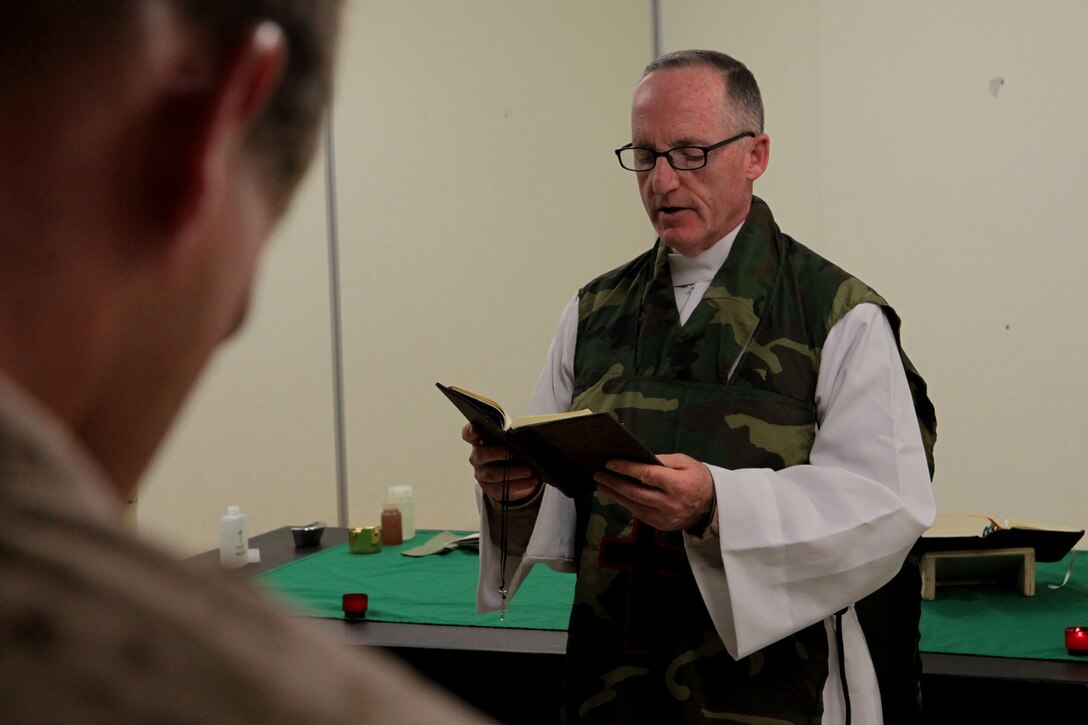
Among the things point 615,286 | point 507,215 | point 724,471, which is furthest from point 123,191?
point 507,215

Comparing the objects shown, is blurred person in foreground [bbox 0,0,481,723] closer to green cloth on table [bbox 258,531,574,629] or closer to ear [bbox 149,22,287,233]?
ear [bbox 149,22,287,233]

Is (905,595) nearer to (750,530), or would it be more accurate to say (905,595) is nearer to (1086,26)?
(750,530)

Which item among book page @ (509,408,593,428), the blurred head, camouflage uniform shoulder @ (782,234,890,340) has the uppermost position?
the blurred head

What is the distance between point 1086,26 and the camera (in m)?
3.75

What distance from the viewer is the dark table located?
1.73 meters

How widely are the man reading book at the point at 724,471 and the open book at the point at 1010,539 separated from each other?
22.3 inches

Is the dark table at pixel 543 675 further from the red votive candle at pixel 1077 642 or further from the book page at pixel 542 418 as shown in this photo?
the book page at pixel 542 418

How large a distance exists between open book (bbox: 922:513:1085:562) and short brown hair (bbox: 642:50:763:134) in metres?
0.94

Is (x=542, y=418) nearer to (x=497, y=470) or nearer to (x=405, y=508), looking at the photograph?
(x=497, y=470)

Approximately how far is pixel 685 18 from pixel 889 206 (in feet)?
3.73

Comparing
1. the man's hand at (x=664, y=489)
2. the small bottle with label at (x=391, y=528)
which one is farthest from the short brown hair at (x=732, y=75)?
the small bottle with label at (x=391, y=528)

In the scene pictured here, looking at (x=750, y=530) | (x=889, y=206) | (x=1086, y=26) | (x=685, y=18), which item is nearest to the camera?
(x=750, y=530)

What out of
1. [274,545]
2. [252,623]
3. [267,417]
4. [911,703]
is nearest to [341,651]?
[252,623]

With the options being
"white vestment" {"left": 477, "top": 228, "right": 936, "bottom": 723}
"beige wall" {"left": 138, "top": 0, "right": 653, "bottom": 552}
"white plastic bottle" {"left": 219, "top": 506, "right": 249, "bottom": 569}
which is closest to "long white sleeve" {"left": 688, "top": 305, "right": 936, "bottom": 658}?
"white vestment" {"left": 477, "top": 228, "right": 936, "bottom": 723}
